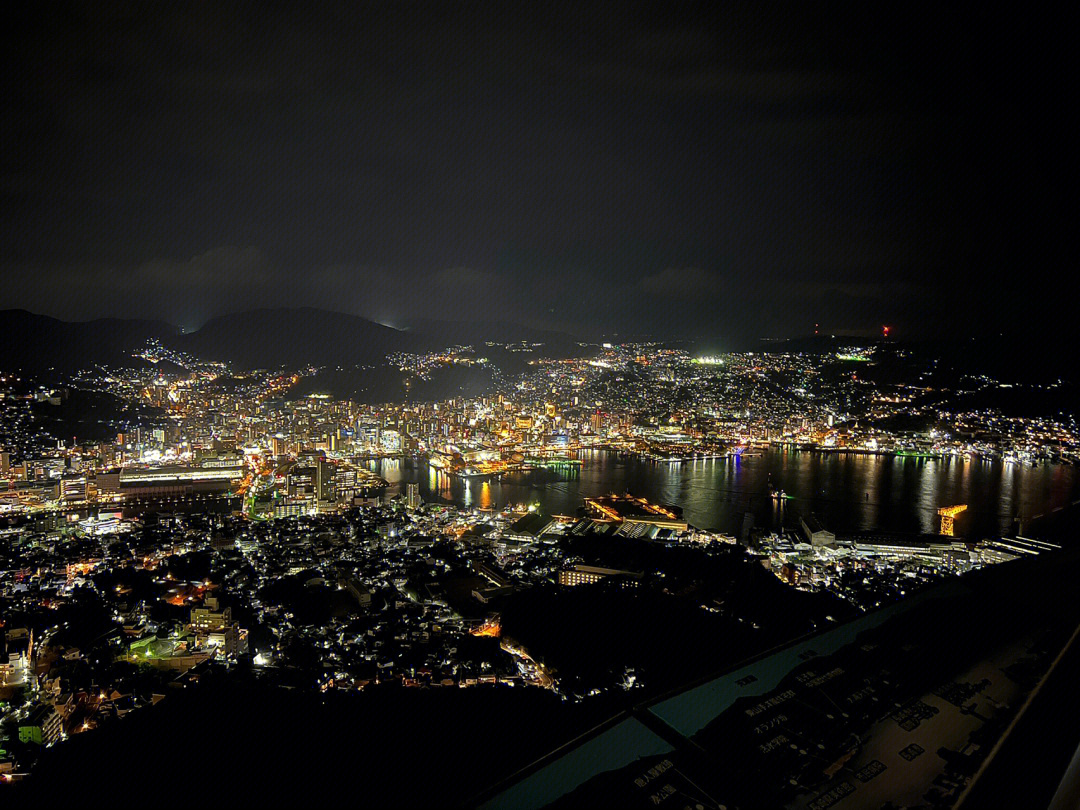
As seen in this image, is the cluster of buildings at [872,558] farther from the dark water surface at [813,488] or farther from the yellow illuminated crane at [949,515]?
the dark water surface at [813,488]

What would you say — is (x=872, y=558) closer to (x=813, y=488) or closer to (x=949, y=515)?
(x=949, y=515)

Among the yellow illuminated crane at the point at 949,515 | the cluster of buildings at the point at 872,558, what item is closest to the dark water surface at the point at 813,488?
the yellow illuminated crane at the point at 949,515

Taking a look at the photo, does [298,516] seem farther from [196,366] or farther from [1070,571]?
[196,366]

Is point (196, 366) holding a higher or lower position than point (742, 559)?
higher

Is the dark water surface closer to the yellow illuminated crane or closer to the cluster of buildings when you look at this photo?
the yellow illuminated crane

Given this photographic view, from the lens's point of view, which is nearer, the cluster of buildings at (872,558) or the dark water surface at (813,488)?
the cluster of buildings at (872,558)

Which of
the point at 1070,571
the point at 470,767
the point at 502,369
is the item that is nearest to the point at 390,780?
the point at 470,767
